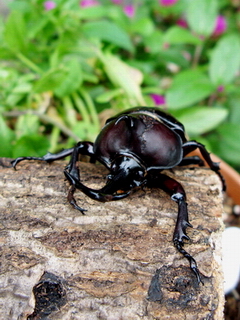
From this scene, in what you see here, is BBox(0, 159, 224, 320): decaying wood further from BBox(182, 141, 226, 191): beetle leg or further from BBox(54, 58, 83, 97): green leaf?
BBox(54, 58, 83, 97): green leaf

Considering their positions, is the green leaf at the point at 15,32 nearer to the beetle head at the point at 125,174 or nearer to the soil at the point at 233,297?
the beetle head at the point at 125,174

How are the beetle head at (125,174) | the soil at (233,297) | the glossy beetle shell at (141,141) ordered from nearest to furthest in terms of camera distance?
1. the beetle head at (125,174)
2. the glossy beetle shell at (141,141)
3. the soil at (233,297)

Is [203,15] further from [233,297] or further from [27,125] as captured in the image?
[233,297]

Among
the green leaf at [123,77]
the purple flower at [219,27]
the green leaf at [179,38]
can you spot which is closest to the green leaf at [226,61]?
the green leaf at [179,38]

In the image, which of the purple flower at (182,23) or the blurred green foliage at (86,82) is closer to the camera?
the blurred green foliage at (86,82)

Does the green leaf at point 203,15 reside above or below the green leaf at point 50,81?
above

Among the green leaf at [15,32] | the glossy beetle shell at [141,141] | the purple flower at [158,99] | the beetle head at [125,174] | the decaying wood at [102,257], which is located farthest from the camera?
the purple flower at [158,99]
